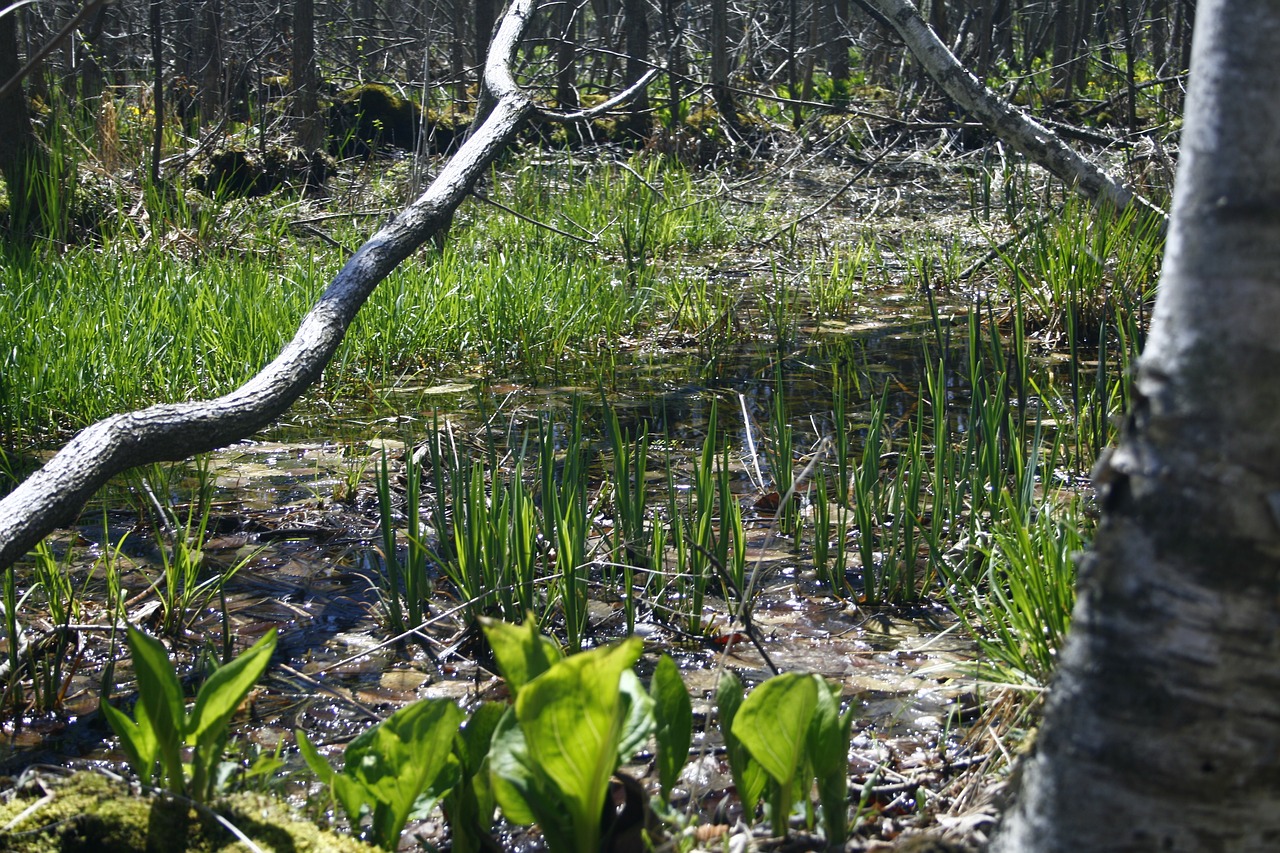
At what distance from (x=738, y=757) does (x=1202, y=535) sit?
72 cm

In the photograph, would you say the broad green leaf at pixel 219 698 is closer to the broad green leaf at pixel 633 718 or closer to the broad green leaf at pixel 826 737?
the broad green leaf at pixel 633 718

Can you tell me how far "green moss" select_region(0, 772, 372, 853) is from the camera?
132cm

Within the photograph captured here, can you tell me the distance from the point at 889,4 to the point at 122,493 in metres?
4.03

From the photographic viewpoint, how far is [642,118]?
37.2ft

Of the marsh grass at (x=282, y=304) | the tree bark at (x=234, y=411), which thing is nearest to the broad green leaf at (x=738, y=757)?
the tree bark at (x=234, y=411)

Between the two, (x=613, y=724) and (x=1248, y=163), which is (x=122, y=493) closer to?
(x=613, y=724)

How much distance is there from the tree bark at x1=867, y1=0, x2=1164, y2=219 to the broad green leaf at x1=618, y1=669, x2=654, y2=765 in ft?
15.0

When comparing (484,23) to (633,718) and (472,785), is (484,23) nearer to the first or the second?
(472,785)

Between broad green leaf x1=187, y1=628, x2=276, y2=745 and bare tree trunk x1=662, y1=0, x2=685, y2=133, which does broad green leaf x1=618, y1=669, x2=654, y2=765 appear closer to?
broad green leaf x1=187, y1=628, x2=276, y2=745

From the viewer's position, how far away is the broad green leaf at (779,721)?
51.9 inches

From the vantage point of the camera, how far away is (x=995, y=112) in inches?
212

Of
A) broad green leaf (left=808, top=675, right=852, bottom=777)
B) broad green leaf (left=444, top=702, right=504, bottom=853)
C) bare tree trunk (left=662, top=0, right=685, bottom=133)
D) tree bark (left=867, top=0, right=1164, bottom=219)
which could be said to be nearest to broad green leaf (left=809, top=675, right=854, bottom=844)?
broad green leaf (left=808, top=675, right=852, bottom=777)

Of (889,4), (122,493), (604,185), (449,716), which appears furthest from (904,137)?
(449,716)

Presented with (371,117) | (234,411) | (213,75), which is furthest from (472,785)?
(371,117)
